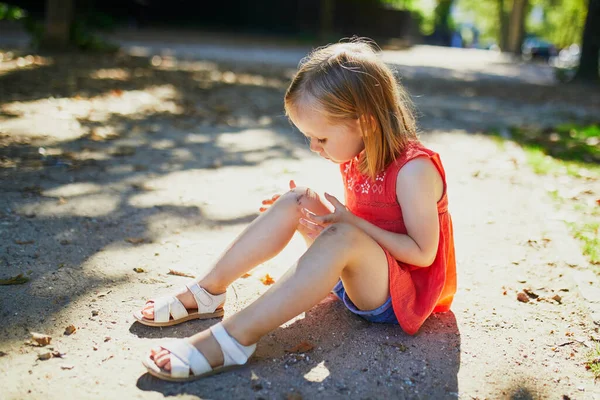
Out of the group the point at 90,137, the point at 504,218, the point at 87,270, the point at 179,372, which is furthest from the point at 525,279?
the point at 90,137

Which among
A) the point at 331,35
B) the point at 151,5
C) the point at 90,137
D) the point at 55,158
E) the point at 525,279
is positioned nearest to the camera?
the point at 525,279

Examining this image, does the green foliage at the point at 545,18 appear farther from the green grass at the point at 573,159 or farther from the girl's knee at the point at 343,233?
the girl's knee at the point at 343,233

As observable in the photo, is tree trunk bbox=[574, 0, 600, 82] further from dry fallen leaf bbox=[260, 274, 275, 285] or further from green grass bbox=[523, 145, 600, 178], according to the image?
dry fallen leaf bbox=[260, 274, 275, 285]

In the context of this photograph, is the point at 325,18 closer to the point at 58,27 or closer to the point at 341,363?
the point at 58,27

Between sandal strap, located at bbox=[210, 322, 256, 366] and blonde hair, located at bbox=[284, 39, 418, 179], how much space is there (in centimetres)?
80

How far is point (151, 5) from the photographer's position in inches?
872

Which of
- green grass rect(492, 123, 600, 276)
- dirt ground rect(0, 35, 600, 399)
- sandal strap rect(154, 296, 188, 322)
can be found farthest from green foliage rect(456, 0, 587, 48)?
sandal strap rect(154, 296, 188, 322)

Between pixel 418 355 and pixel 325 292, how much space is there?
1.60 feet

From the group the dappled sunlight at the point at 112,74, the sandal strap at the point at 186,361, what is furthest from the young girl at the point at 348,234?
the dappled sunlight at the point at 112,74

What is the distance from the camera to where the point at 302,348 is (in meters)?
2.28

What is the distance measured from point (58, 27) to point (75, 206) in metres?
7.74

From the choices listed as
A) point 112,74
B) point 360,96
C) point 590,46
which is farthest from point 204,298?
point 590,46

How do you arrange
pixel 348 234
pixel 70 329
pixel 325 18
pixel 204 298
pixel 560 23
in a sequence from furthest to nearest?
pixel 560 23, pixel 325 18, pixel 204 298, pixel 70 329, pixel 348 234

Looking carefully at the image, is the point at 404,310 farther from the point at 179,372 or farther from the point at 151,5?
the point at 151,5
